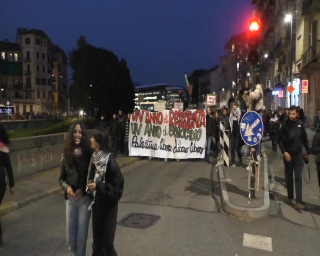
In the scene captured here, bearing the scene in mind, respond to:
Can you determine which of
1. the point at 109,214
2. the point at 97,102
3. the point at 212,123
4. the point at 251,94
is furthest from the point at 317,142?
the point at 97,102

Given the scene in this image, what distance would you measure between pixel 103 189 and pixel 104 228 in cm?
50

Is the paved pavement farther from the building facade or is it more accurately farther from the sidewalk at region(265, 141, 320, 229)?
the building facade

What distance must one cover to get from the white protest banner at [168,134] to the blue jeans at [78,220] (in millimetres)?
9065

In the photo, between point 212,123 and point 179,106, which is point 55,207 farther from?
point 179,106

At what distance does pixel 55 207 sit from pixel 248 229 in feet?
12.6

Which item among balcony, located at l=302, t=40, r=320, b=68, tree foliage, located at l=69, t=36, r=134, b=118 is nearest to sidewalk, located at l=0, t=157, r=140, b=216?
balcony, located at l=302, t=40, r=320, b=68

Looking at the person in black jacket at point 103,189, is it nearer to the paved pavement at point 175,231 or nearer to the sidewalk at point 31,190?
the paved pavement at point 175,231

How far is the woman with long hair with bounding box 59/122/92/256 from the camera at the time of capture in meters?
3.69

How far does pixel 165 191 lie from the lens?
26.5ft

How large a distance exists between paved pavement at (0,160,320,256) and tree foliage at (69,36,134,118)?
1414 inches

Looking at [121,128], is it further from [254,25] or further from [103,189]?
[103,189]

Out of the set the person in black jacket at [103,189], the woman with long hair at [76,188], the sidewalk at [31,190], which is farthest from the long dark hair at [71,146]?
the sidewalk at [31,190]

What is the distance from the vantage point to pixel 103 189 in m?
3.44

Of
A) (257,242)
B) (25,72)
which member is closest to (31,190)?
(257,242)
